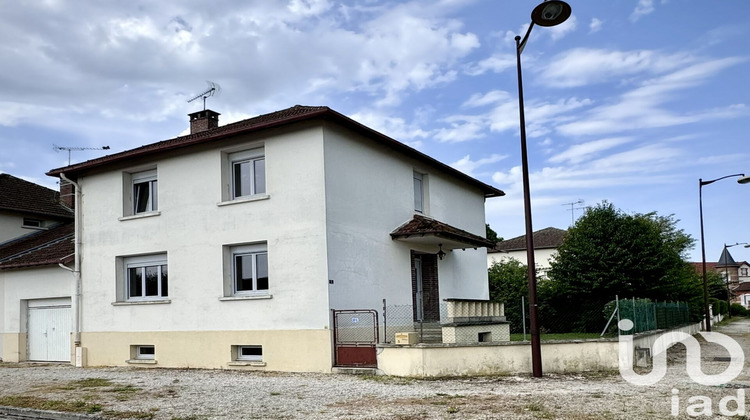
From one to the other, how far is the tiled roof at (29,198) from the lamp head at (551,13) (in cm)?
2112

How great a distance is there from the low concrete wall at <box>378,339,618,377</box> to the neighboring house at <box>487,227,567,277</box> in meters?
33.6

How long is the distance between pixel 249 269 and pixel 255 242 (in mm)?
754

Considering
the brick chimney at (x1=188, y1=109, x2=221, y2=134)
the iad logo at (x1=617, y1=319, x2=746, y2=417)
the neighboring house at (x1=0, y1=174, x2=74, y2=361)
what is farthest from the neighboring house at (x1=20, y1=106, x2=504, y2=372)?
the iad logo at (x1=617, y1=319, x2=746, y2=417)

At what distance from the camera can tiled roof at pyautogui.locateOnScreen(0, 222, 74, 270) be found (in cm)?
2081

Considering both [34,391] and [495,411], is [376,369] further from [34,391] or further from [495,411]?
[34,391]

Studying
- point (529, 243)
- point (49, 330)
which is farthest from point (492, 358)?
point (49, 330)

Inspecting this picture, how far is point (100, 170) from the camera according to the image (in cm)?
2002

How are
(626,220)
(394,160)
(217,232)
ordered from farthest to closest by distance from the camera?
(626,220)
(394,160)
(217,232)

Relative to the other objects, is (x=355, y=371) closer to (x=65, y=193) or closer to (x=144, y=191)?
(x=144, y=191)

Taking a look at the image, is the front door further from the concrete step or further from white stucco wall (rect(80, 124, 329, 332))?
the concrete step

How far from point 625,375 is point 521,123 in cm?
570

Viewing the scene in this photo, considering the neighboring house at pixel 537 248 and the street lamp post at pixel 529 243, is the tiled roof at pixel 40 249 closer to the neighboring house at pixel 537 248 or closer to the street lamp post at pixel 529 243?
the street lamp post at pixel 529 243

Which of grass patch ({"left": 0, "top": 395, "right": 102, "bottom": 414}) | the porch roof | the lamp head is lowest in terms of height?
grass patch ({"left": 0, "top": 395, "right": 102, "bottom": 414})

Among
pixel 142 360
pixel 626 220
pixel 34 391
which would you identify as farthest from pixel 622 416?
pixel 626 220
